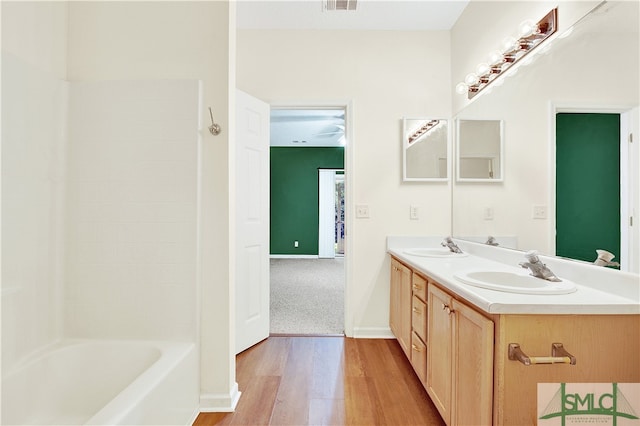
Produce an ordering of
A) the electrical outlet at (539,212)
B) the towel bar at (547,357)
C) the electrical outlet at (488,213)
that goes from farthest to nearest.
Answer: the electrical outlet at (488,213) → the electrical outlet at (539,212) → the towel bar at (547,357)

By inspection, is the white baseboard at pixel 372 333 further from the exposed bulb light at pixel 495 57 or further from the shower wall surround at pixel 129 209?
the exposed bulb light at pixel 495 57

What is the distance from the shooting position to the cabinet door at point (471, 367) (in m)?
1.04

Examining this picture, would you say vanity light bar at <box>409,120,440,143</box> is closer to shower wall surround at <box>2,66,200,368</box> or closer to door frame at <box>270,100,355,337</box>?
door frame at <box>270,100,355,337</box>

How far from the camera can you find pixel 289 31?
2.58m

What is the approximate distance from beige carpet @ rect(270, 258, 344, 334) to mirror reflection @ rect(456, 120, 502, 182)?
5.75 ft

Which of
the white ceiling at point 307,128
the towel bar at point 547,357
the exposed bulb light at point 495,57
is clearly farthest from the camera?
the white ceiling at point 307,128

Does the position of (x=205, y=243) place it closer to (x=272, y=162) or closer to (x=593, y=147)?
(x=593, y=147)

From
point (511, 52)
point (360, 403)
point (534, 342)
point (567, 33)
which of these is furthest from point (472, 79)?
point (360, 403)

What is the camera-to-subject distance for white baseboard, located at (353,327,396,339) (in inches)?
101

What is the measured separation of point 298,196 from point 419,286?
5260 mm

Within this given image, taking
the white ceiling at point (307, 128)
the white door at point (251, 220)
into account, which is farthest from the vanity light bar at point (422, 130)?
the white ceiling at point (307, 128)

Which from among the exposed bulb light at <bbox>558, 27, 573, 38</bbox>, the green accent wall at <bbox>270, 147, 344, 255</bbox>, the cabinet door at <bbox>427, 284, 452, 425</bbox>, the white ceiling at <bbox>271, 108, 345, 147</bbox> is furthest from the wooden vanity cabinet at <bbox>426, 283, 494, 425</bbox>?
the green accent wall at <bbox>270, 147, 344, 255</bbox>

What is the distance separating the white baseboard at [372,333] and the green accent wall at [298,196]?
435cm

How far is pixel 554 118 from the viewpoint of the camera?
4.76 feet
